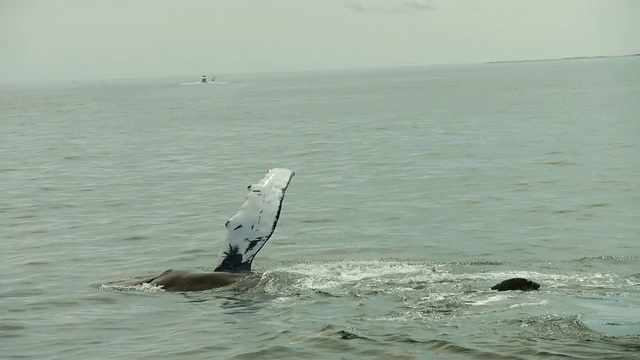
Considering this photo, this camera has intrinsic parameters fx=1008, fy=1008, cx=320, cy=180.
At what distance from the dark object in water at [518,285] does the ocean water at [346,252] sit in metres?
0.22

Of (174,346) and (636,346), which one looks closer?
(636,346)

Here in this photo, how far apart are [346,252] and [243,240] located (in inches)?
178

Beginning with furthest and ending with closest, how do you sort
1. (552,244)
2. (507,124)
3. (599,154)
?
(507,124) → (599,154) → (552,244)

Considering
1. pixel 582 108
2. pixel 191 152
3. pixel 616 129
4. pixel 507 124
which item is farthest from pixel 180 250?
pixel 582 108

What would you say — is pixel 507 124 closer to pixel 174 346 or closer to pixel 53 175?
pixel 53 175

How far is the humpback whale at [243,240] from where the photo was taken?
14094 mm

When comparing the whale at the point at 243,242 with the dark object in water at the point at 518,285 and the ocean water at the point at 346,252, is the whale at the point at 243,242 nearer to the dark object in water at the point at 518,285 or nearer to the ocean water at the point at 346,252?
the dark object in water at the point at 518,285

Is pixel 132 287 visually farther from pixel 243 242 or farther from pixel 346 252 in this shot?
pixel 346 252

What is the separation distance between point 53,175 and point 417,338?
26.9m

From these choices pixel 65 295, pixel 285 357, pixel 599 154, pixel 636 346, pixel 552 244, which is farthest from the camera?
pixel 599 154

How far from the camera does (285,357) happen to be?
11.2m

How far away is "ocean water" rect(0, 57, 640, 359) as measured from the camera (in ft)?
38.2

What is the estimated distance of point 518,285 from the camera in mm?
13391

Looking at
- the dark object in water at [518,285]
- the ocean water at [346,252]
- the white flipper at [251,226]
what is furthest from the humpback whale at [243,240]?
the dark object in water at [518,285]
